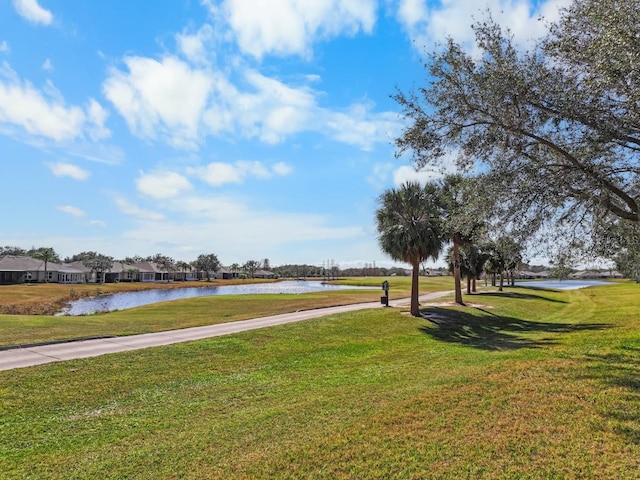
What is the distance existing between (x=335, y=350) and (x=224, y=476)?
920cm

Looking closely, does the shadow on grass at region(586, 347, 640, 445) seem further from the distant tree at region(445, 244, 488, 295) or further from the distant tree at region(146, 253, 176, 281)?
the distant tree at region(146, 253, 176, 281)

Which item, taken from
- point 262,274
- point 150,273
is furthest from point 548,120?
point 262,274

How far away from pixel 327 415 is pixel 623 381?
18.4ft

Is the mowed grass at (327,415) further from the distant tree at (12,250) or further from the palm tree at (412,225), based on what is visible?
the distant tree at (12,250)

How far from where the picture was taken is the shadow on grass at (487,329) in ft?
49.6

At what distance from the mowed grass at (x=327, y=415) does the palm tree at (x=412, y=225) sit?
960 centimetres

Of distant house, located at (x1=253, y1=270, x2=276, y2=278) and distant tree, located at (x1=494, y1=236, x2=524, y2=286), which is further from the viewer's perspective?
distant house, located at (x1=253, y1=270, x2=276, y2=278)

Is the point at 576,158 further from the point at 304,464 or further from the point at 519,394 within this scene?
the point at 304,464

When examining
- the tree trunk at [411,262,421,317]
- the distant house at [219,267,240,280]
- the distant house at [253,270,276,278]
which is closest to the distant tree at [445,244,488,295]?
the tree trunk at [411,262,421,317]

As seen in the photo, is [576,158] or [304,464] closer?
[304,464]

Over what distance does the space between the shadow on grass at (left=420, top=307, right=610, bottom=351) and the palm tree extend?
2.08 m

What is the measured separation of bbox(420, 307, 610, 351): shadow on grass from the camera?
15117 mm

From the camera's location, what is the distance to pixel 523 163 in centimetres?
990

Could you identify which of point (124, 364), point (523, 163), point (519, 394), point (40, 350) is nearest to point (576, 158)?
point (523, 163)
